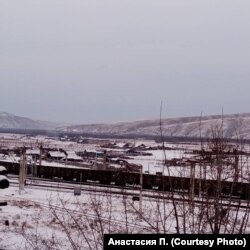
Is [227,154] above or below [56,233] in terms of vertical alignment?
above

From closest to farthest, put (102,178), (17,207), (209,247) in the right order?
(209,247) < (17,207) < (102,178)

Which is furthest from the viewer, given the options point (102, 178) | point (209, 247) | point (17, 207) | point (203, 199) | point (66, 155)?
point (66, 155)

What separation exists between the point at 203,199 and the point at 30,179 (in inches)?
1070

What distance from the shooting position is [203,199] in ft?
20.1

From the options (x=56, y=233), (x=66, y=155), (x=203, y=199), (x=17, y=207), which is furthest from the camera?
(x=66, y=155)

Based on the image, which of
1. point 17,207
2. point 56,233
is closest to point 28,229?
point 56,233

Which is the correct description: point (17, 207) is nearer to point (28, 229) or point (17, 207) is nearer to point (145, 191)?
point (28, 229)

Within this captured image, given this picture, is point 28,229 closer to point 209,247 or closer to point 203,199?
point 203,199

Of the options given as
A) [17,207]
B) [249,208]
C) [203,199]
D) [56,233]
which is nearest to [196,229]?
[203,199]

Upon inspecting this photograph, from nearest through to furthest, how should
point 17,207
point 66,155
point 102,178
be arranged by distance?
point 17,207, point 102,178, point 66,155

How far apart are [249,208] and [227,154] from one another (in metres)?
0.84

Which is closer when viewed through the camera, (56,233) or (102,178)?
(56,233)

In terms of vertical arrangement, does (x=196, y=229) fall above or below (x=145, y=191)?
above

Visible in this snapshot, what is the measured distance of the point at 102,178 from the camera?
31.4m
